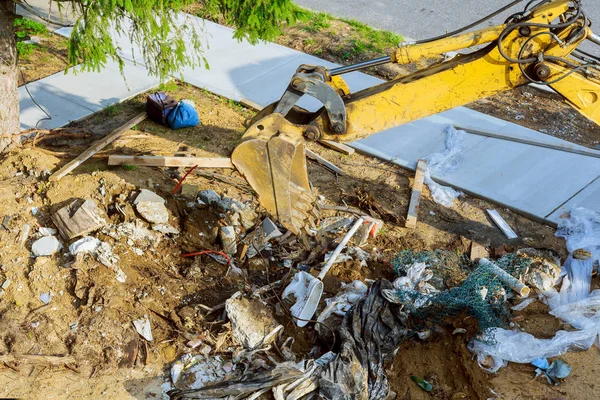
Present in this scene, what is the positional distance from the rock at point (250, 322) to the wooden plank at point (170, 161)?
213 centimetres

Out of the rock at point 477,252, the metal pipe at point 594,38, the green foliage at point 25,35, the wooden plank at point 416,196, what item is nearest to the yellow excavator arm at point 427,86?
the metal pipe at point 594,38

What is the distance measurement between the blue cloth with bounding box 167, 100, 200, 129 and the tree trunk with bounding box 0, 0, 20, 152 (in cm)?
185

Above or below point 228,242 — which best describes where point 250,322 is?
below

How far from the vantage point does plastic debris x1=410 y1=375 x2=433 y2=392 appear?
568 centimetres

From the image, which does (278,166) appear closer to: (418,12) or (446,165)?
(446,165)

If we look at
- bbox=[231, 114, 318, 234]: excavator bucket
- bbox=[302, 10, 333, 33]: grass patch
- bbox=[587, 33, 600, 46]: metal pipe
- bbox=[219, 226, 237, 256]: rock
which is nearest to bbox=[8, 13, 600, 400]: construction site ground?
bbox=[219, 226, 237, 256]: rock

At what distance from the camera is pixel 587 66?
5.66m

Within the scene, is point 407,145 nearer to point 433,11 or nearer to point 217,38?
point 217,38

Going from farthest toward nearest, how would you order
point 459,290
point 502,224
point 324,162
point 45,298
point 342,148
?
point 342,148 < point 324,162 < point 502,224 < point 459,290 < point 45,298

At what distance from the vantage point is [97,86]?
941 cm

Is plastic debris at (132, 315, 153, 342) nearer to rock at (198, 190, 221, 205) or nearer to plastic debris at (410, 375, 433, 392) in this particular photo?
rock at (198, 190, 221, 205)

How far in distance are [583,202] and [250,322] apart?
4.24 meters

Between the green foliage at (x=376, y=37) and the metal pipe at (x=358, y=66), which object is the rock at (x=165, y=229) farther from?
the green foliage at (x=376, y=37)

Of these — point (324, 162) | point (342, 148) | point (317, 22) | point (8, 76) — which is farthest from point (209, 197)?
point (317, 22)
